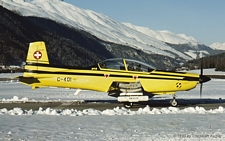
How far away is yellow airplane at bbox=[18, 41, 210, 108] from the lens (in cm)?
1600

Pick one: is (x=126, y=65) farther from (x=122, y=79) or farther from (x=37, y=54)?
(x=37, y=54)

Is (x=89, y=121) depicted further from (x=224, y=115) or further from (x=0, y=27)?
(x=0, y=27)

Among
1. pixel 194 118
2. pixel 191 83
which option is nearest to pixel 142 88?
pixel 191 83

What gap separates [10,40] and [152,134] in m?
150

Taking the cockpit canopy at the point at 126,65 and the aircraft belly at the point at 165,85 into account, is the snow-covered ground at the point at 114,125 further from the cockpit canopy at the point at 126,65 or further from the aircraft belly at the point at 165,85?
the cockpit canopy at the point at 126,65

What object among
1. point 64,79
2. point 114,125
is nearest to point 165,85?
point 64,79

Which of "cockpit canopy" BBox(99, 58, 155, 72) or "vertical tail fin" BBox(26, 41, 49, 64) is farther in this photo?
"vertical tail fin" BBox(26, 41, 49, 64)

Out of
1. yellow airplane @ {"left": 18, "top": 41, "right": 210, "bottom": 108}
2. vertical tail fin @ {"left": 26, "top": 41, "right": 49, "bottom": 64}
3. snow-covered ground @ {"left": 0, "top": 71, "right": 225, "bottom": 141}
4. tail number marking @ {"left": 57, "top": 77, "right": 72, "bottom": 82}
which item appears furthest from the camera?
vertical tail fin @ {"left": 26, "top": 41, "right": 49, "bottom": 64}

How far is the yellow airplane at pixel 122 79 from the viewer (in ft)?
52.5

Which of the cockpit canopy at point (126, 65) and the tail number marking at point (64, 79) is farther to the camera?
the tail number marking at point (64, 79)

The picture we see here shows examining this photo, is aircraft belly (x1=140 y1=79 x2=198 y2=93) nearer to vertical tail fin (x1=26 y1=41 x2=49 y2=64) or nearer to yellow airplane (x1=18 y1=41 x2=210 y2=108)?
yellow airplane (x1=18 y1=41 x2=210 y2=108)

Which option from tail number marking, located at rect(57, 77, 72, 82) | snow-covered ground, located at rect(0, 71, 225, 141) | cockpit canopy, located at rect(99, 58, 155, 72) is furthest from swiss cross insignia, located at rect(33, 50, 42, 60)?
snow-covered ground, located at rect(0, 71, 225, 141)

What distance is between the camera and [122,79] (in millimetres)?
15969

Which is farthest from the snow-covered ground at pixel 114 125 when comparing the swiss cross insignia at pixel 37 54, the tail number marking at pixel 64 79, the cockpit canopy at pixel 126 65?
the swiss cross insignia at pixel 37 54
